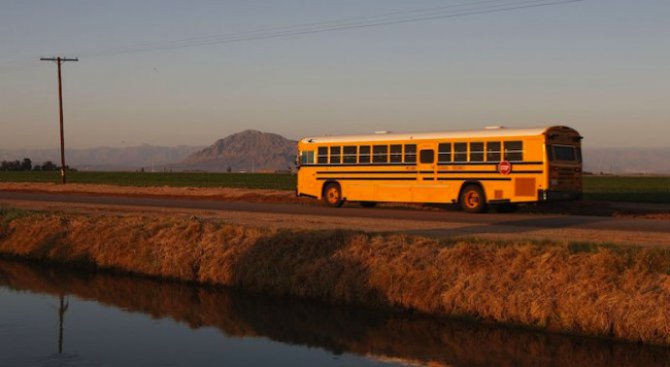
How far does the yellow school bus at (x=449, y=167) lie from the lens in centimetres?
2780

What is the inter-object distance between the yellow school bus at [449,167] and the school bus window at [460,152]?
4cm

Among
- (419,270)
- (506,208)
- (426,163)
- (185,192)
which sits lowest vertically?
(419,270)

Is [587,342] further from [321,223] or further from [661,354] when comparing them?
[321,223]

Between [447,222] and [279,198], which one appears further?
[279,198]

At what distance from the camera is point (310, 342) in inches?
532

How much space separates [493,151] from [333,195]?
7.77 meters

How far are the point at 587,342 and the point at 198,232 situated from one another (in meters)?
10.6

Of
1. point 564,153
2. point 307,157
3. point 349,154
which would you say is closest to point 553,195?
point 564,153

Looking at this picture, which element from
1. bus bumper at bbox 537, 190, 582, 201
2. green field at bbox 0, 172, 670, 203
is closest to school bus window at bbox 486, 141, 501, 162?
bus bumper at bbox 537, 190, 582, 201

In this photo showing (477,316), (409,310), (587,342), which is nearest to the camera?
(587,342)

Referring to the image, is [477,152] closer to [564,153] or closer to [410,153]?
[410,153]

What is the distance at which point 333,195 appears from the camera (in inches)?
1334

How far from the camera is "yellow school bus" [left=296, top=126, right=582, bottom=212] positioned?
27.8m

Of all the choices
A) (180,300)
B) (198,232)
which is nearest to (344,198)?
(198,232)
